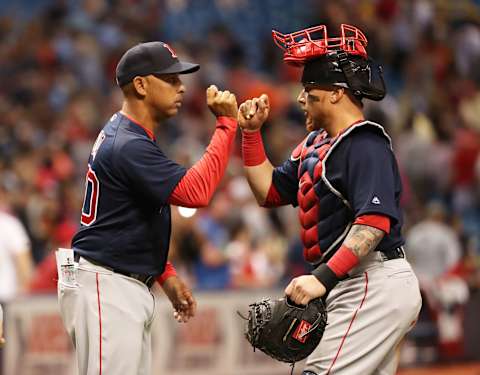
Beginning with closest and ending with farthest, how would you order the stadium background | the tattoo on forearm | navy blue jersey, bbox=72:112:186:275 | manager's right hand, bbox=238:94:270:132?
1. the tattoo on forearm
2. navy blue jersey, bbox=72:112:186:275
3. manager's right hand, bbox=238:94:270:132
4. the stadium background

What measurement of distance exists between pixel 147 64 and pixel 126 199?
0.65 metres

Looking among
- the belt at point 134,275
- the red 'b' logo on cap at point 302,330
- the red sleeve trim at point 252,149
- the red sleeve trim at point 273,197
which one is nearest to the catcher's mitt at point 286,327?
the red 'b' logo on cap at point 302,330

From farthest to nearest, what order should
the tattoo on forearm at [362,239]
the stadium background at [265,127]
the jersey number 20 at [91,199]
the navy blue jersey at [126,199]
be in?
the stadium background at [265,127] → the jersey number 20 at [91,199] → the navy blue jersey at [126,199] → the tattoo on forearm at [362,239]

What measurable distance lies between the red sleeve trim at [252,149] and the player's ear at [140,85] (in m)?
0.60

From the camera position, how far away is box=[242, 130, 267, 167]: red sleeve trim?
5.38 meters

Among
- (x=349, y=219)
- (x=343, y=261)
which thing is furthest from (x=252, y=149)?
(x=343, y=261)

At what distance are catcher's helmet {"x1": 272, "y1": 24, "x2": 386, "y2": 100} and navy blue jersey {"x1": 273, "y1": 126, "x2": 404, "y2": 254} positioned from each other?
0.24m

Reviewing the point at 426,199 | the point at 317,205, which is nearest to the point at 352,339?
the point at 317,205

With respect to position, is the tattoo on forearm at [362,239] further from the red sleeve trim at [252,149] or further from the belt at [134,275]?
the belt at [134,275]

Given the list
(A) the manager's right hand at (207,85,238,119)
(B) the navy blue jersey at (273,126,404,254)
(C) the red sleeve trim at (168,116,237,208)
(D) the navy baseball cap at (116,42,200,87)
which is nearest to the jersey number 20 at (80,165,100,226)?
(C) the red sleeve trim at (168,116,237,208)

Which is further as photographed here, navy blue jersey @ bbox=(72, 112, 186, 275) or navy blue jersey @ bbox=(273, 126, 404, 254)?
navy blue jersey @ bbox=(72, 112, 186, 275)

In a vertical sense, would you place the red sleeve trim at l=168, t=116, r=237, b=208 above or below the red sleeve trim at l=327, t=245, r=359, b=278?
above

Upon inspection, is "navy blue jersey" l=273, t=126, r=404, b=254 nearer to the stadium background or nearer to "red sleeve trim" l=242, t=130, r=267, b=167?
"red sleeve trim" l=242, t=130, r=267, b=167

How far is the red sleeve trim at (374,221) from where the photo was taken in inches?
184
